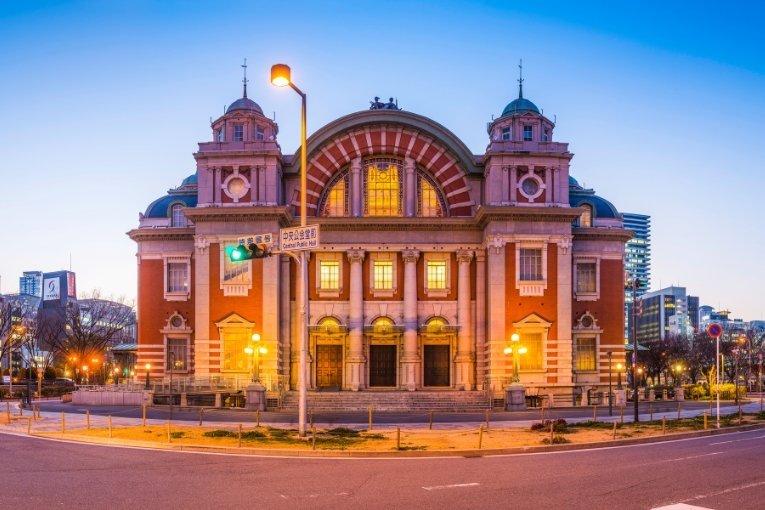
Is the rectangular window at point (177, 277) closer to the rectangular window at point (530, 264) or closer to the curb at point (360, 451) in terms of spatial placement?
the rectangular window at point (530, 264)

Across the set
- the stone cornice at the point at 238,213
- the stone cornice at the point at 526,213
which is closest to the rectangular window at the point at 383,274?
the stone cornice at the point at 526,213

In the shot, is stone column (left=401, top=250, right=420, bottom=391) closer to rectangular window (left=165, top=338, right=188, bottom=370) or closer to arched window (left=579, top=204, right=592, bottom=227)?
arched window (left=579, top=204, right=592, bottom=227)

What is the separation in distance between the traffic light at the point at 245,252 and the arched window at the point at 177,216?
3135 centimetres

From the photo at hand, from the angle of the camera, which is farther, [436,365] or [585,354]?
[585,354]

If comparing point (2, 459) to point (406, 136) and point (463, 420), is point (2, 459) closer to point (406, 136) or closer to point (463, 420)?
point (463, 420)

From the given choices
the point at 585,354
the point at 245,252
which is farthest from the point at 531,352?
the point at 245,252

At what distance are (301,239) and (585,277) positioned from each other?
107ft

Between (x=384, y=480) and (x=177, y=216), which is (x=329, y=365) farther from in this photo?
(x=384, y=480)

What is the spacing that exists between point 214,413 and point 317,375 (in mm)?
13370

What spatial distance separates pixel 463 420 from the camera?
3409cm

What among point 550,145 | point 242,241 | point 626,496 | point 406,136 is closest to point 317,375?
point 406,136

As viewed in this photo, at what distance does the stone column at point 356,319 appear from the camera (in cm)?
4816

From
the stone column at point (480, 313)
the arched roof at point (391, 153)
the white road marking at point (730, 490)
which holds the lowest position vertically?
the white road marking at point (730, 490)

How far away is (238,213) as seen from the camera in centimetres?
4678
